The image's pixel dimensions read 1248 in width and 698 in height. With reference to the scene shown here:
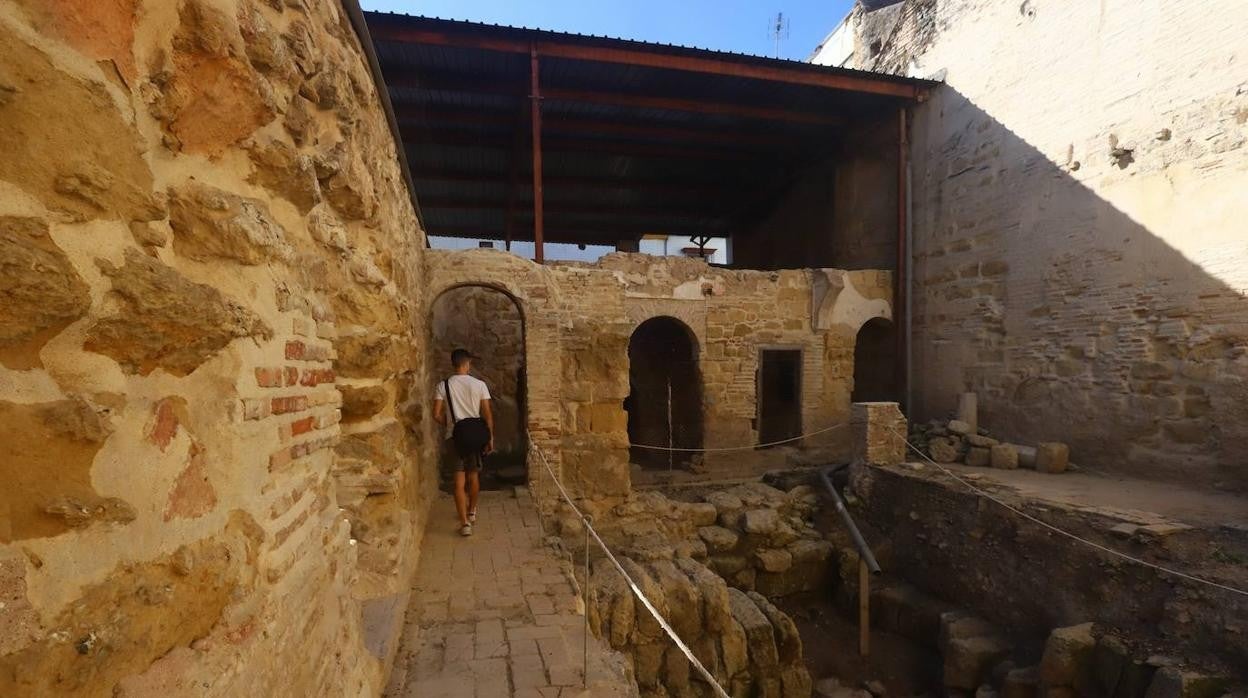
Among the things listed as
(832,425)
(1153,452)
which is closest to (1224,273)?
(1153,452)

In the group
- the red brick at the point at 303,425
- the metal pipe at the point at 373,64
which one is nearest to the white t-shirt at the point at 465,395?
the metal pipe at the point at 373,64

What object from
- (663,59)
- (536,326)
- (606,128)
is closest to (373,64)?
(536,326)

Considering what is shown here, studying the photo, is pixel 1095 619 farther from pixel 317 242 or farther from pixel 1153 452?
pixel 317 242

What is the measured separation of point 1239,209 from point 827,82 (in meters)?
5.86

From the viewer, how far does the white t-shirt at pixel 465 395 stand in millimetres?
5668

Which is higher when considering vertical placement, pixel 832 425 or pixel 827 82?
pixel 827 82

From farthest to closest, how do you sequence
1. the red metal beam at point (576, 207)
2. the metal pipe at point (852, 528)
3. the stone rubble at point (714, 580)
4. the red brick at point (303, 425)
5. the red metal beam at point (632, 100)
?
the red metal beam at point (576, 207) < the red metal beam at point (632, 100) < the metal pipe at point (852, 528) < the stone rubble at point (714, 580) < the red brick at point (303, 425)

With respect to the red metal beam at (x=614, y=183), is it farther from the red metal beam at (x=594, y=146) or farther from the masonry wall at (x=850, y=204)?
the masonry wall at (x=850, y=204)

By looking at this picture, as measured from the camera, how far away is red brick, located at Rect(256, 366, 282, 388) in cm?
154

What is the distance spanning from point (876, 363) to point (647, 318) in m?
5.29

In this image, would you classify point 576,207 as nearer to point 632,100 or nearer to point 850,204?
point 632,100

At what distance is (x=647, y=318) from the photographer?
396 inches

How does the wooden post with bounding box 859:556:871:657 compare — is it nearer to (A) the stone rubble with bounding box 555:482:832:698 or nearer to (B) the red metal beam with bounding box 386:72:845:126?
(A) the stone rubble with bounding box 555:482:832:698

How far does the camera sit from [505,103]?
1108 cm
